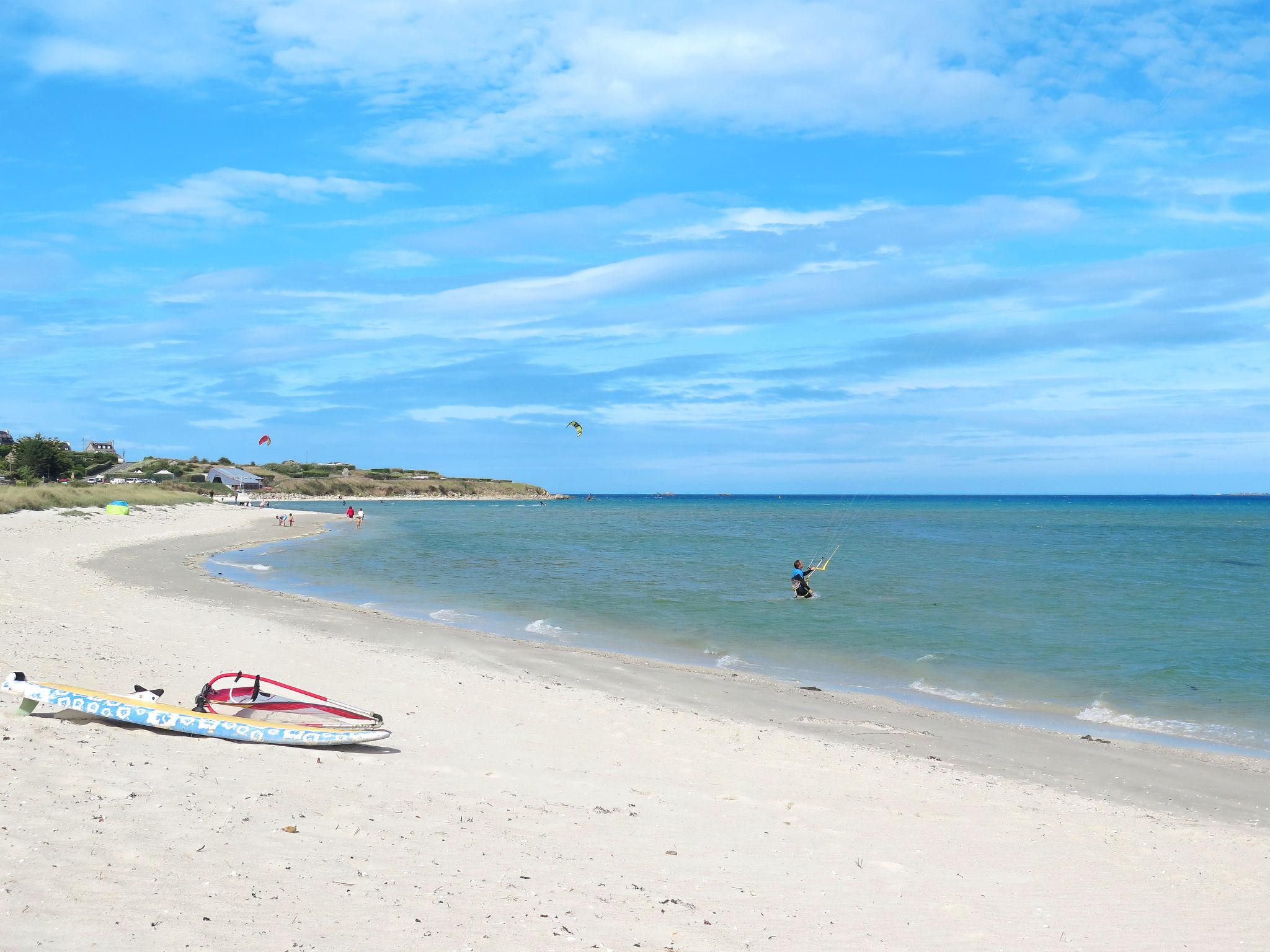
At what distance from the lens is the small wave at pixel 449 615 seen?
23.4 metres

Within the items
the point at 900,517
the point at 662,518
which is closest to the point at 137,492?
the point at 662,518

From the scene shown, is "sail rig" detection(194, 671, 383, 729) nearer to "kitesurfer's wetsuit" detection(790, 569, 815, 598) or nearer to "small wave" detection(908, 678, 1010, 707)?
"small wave" detection(908, 678, 1010, 707)

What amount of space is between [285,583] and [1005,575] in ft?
99.4

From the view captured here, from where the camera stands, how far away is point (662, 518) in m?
108

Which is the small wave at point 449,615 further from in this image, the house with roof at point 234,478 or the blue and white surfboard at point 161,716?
the house with roof at point 234,478

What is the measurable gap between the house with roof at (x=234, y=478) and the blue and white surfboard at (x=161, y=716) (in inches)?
5229

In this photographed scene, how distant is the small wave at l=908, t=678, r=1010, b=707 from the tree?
9322 cm

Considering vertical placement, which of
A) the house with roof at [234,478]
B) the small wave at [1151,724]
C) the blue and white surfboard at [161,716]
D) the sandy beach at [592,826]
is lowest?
the small wave at [1151,724]

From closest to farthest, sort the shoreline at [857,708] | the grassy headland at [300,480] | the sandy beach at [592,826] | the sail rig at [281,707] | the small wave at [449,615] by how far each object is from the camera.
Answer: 1. the sandy beach at [592,826]
2. the sail rig at [281,707]
3. the shoreline at [857,708]
4. the small wave at [449,615]
5. the grassy headland at [300,480]

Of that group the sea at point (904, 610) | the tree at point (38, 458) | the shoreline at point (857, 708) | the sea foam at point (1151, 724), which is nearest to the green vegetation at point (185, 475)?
the tree at point (38, 458)

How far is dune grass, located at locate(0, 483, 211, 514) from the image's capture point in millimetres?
47600

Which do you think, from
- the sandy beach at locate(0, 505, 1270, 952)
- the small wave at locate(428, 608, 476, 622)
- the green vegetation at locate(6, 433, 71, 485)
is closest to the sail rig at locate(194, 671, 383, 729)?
the sandy beach at locate(0, 505, 1270, 952)

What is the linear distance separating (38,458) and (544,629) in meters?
90.6

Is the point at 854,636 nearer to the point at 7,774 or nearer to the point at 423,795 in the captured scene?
the point at 423,795
